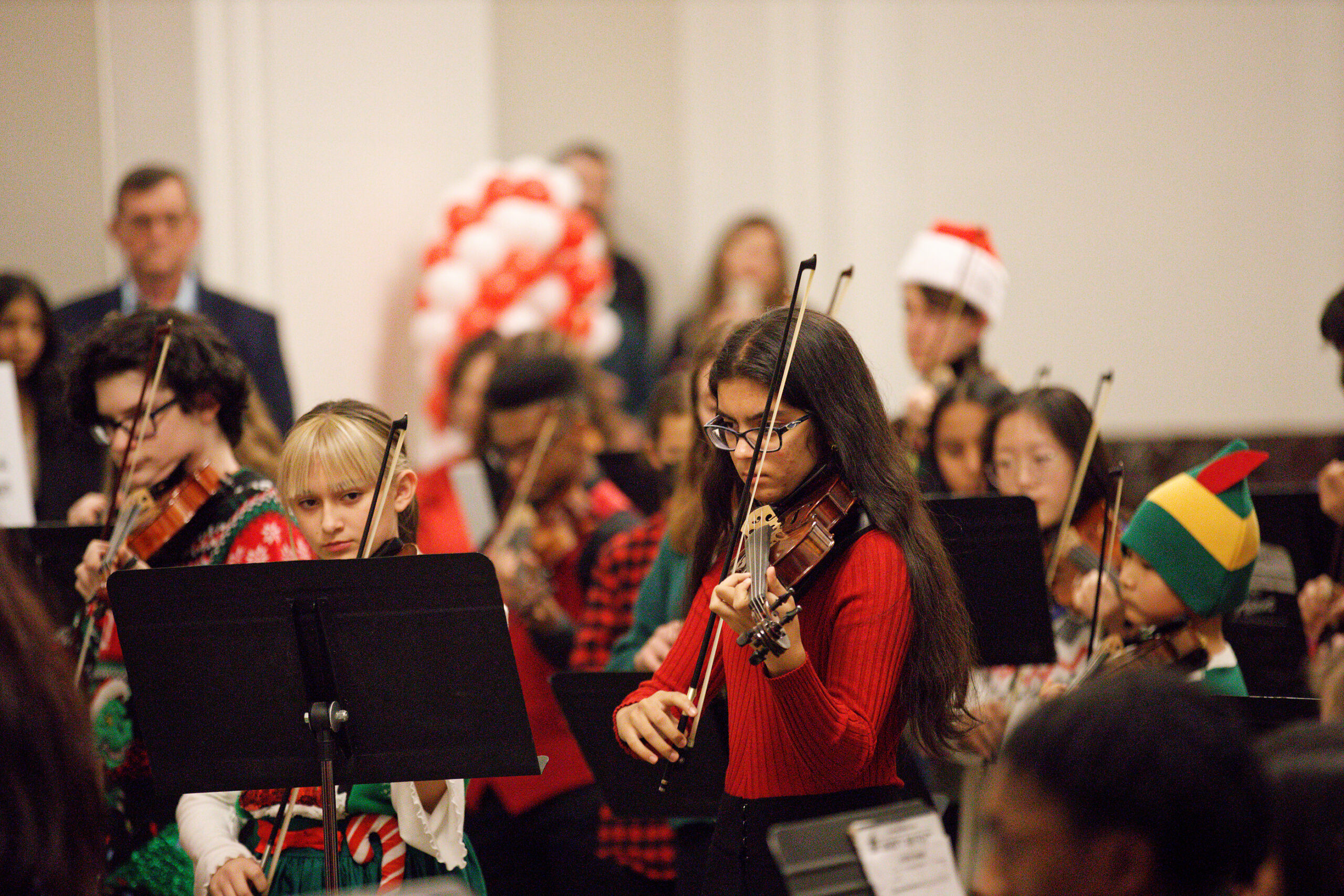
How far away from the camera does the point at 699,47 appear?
24.8 feet

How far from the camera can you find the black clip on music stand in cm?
205

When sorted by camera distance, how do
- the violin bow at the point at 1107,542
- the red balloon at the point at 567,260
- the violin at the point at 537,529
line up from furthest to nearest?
the red balloon at the point at 567,260, the violin at the point at 537,529, the violin bow at the point at 1107,542

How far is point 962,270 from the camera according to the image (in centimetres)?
396

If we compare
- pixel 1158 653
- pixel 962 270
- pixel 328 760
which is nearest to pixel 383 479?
pixel 328 760

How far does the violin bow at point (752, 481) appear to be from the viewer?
6.51 ft

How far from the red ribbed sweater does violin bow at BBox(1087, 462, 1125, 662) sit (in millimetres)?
662

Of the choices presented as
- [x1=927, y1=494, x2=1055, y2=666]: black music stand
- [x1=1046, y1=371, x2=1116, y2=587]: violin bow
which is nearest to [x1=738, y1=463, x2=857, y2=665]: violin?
[x1=927, y1=494, x2=1055, y2=666]: black music stand

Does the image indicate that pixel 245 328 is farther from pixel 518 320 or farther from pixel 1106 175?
pixel 1106 175

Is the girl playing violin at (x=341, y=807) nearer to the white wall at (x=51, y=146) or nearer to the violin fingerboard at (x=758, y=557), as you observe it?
the violin fingerboard at (x=758, y=557)

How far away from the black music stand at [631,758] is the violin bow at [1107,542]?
73 centimetres

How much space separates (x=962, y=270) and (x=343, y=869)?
247 cm

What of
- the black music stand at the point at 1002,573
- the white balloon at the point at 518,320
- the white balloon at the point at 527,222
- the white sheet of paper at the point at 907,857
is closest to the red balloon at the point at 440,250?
the white balloon at the point at 527,222

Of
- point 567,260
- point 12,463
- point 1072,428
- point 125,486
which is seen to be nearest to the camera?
point 125,486

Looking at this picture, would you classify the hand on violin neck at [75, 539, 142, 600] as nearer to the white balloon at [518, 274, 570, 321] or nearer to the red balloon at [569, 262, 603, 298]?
the white balloon at [518, 274, 570, 321]
